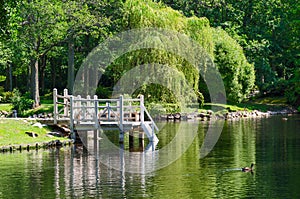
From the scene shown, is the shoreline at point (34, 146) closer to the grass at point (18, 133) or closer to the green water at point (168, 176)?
the grass at point (18, 133)

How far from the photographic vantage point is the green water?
22.3m

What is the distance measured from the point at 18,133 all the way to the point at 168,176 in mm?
12484

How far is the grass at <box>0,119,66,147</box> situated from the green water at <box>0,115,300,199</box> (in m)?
1.81

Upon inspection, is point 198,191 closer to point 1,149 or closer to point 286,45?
point 1,149

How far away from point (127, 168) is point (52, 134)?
10.7 m

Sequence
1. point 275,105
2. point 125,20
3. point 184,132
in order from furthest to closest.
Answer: point 275,105 < point 125,20 < point 184,132

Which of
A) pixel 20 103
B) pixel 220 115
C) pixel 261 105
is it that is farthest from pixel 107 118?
pixel 261 105

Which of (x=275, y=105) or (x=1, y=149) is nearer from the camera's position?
(x=1, y=149)

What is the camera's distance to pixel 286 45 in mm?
78812

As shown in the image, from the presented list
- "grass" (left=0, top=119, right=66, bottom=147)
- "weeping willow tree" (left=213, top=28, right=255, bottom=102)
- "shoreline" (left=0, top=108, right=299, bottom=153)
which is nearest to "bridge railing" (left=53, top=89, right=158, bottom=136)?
"shoreline" (left=0, top=108, right=299, bottom=153)

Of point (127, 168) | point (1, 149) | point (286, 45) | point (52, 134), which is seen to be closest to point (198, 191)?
point (127, 168)

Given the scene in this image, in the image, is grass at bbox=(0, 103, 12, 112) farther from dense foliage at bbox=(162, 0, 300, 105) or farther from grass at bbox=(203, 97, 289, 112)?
dense foliage at bbox=(162, 0, 300, 105)

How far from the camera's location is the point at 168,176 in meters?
25.6

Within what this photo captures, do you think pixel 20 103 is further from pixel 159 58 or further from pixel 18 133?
pixel 18 133
